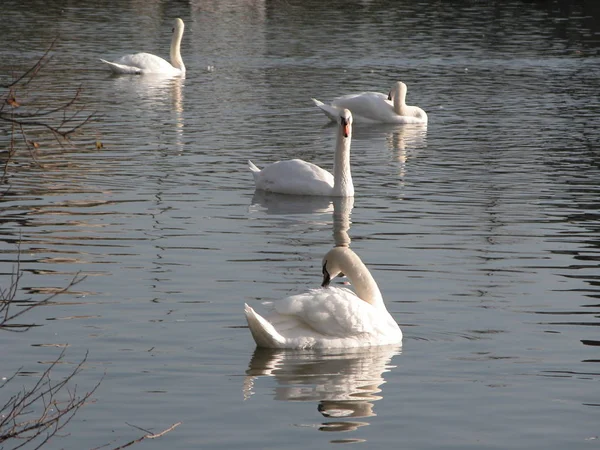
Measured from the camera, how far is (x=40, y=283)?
38.5 feet

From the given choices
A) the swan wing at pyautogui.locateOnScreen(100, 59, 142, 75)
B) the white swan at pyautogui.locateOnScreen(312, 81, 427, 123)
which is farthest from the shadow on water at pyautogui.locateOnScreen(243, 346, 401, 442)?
the swan wing at pyautogui.locateOnScreen(100, 59, 142, 75)

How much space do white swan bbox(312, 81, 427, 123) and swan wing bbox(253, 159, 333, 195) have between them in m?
7.72

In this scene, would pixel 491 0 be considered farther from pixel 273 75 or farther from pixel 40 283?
pixel 40 283

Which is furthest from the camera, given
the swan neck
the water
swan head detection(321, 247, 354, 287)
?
the swan neck

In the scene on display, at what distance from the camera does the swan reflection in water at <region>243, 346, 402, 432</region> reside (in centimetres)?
846

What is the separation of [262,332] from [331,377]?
1.99 feet

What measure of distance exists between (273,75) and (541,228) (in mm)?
18184

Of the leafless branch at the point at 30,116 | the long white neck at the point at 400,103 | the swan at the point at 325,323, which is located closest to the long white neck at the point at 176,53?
the leafless branch at the point at 30,116

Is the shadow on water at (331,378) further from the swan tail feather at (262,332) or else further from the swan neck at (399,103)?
the swan neck at (399,103)

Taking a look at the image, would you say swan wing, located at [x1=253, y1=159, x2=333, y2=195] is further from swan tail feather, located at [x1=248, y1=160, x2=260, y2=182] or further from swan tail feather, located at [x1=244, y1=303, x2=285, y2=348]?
swan tail feather, located at [x1=244, y1=303, x2=285, y2=348]

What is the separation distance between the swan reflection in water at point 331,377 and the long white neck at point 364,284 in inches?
15.9

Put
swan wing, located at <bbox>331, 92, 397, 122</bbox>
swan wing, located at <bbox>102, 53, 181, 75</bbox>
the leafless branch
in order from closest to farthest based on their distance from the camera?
the leafless branch, swan wing, located at <bbox>331, 92, 397, 122</bbox>, swan wing, located at <bbox>102, 53, 181, 75</bbox>

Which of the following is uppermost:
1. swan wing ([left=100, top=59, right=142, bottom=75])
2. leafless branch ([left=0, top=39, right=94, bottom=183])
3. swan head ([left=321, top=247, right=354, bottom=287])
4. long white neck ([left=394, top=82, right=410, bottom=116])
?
leafless branch ([left=0, top=39, right=94, bottom=183])

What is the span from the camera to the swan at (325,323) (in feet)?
31.3
